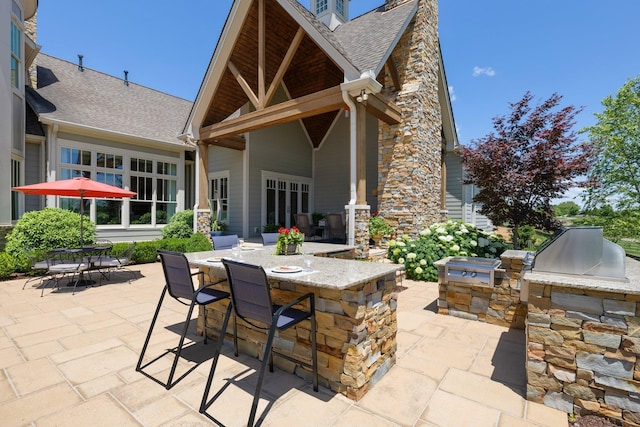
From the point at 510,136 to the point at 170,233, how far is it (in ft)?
33.9

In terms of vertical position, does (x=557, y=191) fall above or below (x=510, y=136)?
below

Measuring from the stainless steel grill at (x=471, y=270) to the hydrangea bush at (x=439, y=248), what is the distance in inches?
88.3

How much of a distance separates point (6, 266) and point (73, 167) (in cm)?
372

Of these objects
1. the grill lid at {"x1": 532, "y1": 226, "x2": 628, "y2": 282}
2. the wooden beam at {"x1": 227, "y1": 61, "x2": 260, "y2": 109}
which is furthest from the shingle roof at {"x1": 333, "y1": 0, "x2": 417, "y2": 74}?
the grill lid at {"x1": 532, "y1": 226, "x2": 628, "y2": 282}

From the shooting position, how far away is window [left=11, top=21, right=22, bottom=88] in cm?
764

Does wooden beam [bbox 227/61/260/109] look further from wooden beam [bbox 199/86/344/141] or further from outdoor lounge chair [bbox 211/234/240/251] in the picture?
outdoor lounge chair [bbox 211/234/240/251]

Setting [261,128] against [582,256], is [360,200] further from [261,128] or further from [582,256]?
[582,256]

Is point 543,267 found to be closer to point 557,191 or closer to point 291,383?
point 291,383

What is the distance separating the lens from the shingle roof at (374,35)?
6.60m

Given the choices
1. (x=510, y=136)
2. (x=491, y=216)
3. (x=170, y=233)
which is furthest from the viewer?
(x=170, y=233)

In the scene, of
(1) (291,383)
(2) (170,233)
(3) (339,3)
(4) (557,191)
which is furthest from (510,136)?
(3) (339,3)

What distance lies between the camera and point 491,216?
6086mm

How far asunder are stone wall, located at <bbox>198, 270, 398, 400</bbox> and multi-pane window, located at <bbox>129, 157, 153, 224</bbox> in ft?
31.3

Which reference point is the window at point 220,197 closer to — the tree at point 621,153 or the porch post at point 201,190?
the porch post at point 201,190
